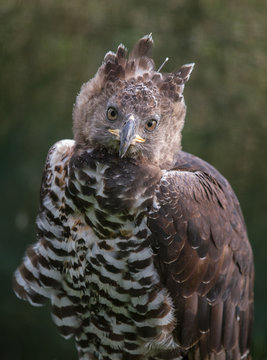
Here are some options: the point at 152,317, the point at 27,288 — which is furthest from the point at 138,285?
the point at 27,288

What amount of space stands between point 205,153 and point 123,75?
2.39 m

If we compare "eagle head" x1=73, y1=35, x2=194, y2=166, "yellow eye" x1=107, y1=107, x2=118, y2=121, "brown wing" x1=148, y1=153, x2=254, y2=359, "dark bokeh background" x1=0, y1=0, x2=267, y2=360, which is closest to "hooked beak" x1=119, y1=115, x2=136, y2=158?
"eagle head" x1=73, y1=35, x2=194, y2=166

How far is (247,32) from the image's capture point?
593cm

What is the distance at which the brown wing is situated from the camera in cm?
364

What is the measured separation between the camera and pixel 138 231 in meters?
3.63

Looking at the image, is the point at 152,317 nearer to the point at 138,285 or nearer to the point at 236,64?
the point at 138,285

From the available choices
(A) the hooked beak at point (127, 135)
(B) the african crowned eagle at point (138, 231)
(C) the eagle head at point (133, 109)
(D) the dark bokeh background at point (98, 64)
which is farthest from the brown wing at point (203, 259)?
(D) the dark bokeh background at point (98, 64)

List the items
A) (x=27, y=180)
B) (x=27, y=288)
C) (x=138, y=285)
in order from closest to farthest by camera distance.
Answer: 1. (x=138, y=285)
2. (x=27, y=288)
3. (x=27, y=180)

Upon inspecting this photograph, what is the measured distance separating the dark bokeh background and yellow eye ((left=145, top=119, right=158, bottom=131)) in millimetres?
2198

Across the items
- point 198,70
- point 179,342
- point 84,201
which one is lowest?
point 179,342

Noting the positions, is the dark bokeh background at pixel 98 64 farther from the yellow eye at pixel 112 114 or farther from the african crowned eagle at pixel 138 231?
the yellow eye at pixel 112 114

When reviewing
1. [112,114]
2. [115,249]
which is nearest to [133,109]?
[112,114]

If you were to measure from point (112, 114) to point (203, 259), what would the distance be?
953 millimetres

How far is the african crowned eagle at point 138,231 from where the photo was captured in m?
3.63
